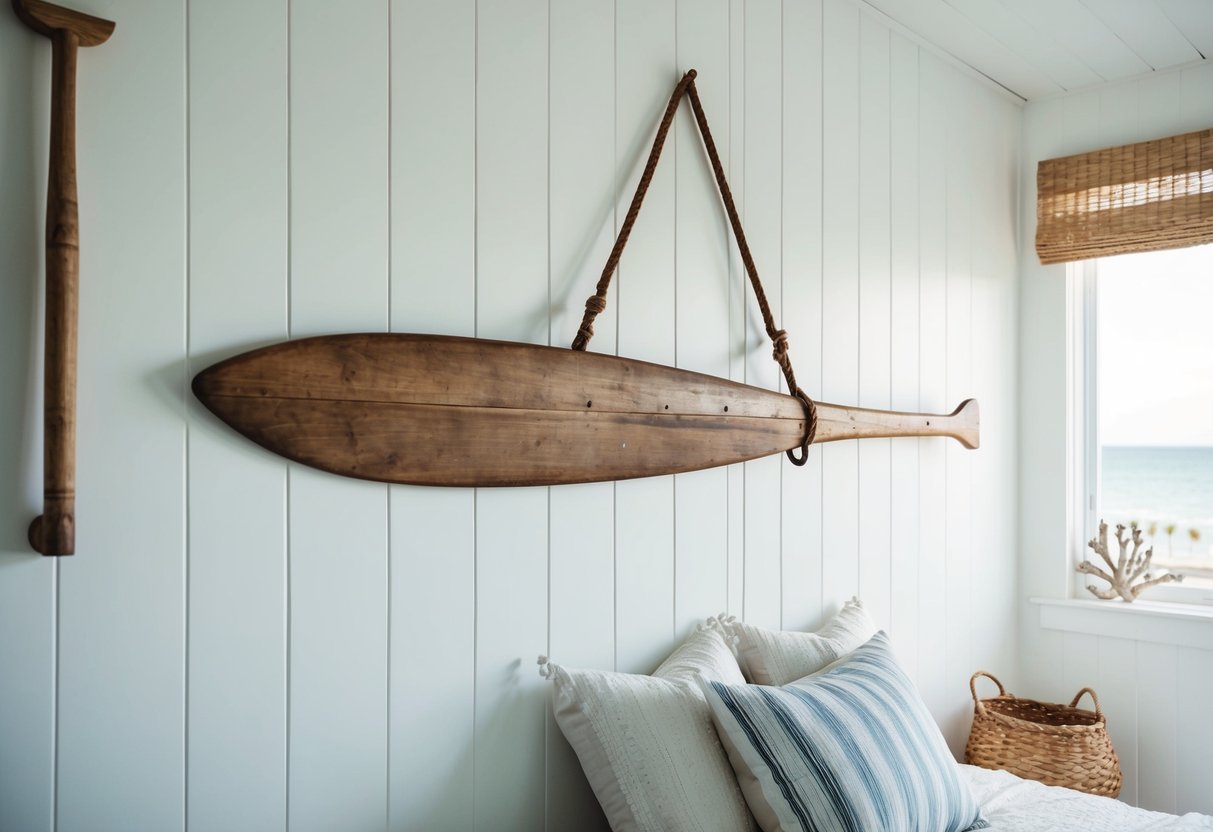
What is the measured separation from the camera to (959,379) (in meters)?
2.79

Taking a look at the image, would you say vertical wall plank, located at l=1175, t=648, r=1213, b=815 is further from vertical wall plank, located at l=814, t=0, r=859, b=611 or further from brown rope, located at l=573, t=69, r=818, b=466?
brown rope, located at l=573, t=69, r=818, b=466

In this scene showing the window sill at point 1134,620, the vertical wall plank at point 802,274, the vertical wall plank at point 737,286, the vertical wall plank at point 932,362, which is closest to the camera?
the vertical wall plank at point 737,286

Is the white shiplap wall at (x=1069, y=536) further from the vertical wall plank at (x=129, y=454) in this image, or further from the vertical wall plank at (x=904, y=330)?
the vertical wall plank at (x=129, y=454)

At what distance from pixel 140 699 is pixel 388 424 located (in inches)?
Answer: 18.5

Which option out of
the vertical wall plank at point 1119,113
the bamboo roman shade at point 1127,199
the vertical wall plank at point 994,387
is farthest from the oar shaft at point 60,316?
the vertical wall plank at point 1119,113

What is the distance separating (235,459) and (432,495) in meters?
0.31

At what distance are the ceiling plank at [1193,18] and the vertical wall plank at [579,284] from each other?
1.62 m

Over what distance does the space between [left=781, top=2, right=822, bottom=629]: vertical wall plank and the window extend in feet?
4.39

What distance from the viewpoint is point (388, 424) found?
1.36m

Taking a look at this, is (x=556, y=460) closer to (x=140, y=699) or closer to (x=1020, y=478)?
(x=140, y=699)

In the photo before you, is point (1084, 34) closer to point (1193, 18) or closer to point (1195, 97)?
point (1193, 18)

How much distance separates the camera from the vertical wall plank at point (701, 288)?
1.87 metres

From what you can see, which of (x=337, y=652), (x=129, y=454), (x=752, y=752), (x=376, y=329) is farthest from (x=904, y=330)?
(x=129, y=454)

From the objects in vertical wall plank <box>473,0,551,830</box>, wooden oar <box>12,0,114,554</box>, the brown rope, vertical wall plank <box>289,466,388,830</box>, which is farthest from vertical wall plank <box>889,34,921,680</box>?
wooden oar <box>12,0,114,554</box>
